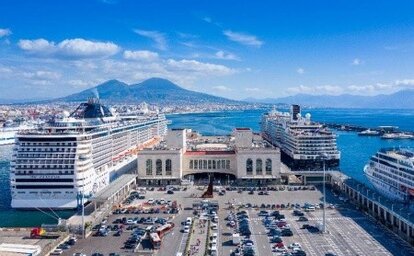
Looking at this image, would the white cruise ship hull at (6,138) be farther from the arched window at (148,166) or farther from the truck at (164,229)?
the truck at (164,229)

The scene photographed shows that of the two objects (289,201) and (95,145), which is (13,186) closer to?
(95,145)

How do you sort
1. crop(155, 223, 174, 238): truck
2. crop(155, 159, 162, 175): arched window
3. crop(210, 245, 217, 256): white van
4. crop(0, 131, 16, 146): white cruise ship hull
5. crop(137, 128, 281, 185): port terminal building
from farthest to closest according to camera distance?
crop(0, 131, 16, 146): white cruise ship hull, crop(155, 159, 162, 175): arched window, crop(137, 128, 281, 185): port terminal building, crop(155, 223, 174, 238): truck, crop(210, 245, 217, 256): white van

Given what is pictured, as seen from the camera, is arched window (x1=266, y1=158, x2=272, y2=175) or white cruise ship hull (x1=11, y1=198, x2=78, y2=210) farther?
arched window (x1=266, y1=158, x2=272, y2=175)

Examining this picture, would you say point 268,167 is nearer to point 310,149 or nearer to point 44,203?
point 310,149

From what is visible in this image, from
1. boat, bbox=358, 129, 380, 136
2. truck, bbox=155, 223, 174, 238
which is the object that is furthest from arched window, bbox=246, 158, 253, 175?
boat, bbox=358, 129, 380, 136

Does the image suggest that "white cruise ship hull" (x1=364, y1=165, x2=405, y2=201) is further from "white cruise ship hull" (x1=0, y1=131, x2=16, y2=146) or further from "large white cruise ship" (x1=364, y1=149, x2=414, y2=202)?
"white cruise ship hull" (x1=0, y1=131, x2=16, y2=146)

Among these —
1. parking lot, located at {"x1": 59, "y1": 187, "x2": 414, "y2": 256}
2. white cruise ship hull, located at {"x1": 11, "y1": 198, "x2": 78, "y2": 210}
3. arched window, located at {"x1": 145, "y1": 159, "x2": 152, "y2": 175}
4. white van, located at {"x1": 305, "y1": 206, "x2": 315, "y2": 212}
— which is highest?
arched window, located at {"x1": 145, "y1": 159, "x2": 152, "y2": 175}

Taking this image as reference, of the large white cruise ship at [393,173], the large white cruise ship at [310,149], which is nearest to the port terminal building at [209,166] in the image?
the large white cruise ship at [393,173]
